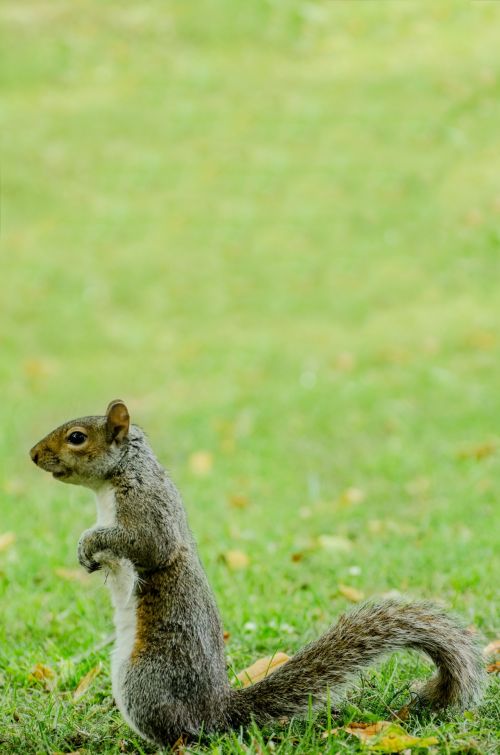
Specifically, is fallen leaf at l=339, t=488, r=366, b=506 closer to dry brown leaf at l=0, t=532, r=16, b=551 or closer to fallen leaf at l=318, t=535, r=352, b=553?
fallen leaf at l=318, t=535, r=352, b=553

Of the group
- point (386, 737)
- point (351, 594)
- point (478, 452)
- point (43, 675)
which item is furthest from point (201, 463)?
point (386, 737)

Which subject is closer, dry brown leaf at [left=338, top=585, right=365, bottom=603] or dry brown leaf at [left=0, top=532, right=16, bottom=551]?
dry brown leaf at [left=338, top=585, right=365, bottom=603]

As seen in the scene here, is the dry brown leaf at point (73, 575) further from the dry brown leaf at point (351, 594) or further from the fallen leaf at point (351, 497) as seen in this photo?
the fallen leaf at point (351, 497)

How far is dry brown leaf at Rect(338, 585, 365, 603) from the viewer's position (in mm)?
4297

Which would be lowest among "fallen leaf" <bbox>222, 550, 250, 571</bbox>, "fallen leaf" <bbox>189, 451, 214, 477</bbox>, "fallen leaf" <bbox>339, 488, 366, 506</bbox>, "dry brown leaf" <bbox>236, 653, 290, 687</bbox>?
"dry brown leaf" <bbox>236, 653, 290, 687</bbox>

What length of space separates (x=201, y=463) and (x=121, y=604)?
3.95m

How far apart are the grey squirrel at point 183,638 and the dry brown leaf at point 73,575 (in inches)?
78.3

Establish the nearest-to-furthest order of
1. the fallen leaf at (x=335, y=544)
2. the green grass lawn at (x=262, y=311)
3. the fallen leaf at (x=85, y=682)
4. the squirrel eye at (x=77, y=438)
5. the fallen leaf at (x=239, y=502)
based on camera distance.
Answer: the squirrel eye at (x=77, y=438)
the fallen leaf at (x=85, y=682)
the green grass lawn at (x=262, y=311)
the fallen leaf at (x=335, y=544)
the fallen leaf at (x=239, y=502)

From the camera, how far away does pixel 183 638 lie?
2773 millimetres

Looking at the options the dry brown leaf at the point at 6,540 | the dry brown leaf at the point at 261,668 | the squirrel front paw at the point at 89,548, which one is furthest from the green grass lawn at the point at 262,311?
the squirrel front paw at the point at 89,548

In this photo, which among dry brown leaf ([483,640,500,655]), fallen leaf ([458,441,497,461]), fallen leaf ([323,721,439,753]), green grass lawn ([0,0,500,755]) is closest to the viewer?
fallen leaf ([323,721,439,753])

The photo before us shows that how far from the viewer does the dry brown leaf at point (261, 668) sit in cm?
327

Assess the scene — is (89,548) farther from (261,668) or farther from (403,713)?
(403,713)

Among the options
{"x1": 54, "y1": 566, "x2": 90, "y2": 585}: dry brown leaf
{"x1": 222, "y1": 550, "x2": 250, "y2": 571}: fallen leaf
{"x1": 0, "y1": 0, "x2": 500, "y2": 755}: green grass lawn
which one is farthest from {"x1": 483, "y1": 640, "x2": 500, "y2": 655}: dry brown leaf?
{"x1": 54, "y1": 566, "x2": 90, "y2": 585}: dry brown leaf
